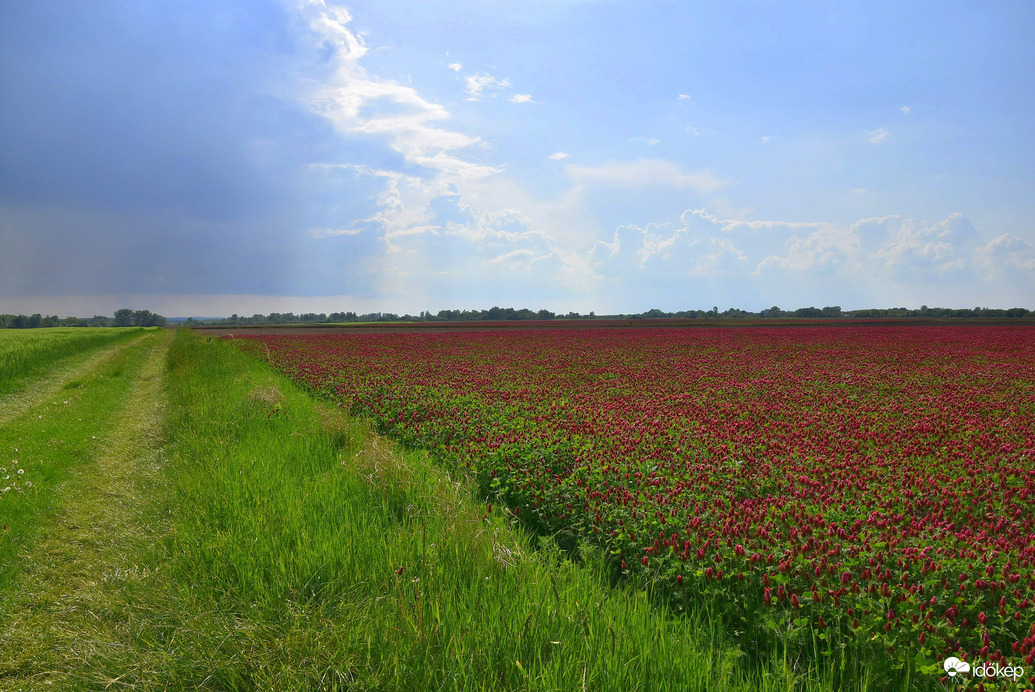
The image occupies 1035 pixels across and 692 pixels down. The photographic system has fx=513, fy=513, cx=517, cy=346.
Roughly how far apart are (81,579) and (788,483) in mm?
8517

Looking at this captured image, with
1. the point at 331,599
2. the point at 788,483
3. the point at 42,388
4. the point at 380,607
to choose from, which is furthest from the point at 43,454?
the point at 42,388

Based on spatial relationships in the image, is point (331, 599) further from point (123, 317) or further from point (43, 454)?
point (123, 317)

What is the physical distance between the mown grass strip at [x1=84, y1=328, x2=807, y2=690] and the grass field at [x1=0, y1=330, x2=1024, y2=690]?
0.06 feet

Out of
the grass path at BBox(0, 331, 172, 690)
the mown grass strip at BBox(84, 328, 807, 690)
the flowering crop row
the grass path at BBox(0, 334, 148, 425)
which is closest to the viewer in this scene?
the mown grass strip at BBox(84, 328, 807, 690)

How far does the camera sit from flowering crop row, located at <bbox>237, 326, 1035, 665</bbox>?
14.2 feet

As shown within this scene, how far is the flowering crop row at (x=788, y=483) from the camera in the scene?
4.32 meters

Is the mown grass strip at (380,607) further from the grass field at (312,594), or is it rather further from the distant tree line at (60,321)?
the distant tree line at (60,321)

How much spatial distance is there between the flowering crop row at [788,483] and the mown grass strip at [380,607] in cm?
89

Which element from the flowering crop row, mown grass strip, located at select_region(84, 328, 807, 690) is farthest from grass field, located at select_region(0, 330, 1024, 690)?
the flowering crop row

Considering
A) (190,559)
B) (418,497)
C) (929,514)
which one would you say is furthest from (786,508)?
(190,559)

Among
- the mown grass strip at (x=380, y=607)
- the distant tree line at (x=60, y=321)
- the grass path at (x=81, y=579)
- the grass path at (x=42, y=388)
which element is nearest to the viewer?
the mown grass strip at (x=380, y=607)

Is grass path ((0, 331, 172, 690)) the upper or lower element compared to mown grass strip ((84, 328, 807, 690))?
lower

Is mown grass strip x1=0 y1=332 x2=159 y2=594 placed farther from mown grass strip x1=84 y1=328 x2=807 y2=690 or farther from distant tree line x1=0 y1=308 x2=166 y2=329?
distant tree line x1=0 y1=308 x2=166 y2=329

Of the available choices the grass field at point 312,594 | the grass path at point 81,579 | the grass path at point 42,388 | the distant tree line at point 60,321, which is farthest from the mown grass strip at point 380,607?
the distant tree line at point 60,321
